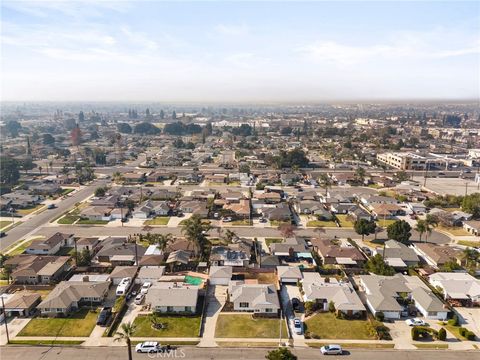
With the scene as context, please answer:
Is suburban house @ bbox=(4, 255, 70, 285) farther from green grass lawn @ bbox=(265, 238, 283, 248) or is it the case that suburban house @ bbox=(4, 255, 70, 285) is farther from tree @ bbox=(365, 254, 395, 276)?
tree @ bbox=(365, 254, 395, 276)

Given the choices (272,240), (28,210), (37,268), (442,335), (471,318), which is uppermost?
(37,268)

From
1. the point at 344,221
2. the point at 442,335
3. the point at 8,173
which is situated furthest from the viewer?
the point at 8,173

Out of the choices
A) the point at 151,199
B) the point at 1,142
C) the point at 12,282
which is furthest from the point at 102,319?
the point at 1,142

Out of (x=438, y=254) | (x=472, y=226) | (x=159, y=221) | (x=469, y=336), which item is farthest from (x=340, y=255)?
(x=159, y=221)

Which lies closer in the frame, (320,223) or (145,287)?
(145,287)

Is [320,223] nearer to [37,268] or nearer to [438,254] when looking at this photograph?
[438,254]

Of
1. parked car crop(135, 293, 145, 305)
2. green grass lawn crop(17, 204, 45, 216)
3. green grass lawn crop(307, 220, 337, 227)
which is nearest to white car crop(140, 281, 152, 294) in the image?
parked car crop(135, 293, 145, 305)

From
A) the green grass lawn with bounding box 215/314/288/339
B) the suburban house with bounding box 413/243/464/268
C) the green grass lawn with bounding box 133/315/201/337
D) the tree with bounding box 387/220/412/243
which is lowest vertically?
the green grass lawn with bounding box 215/314/288/339
